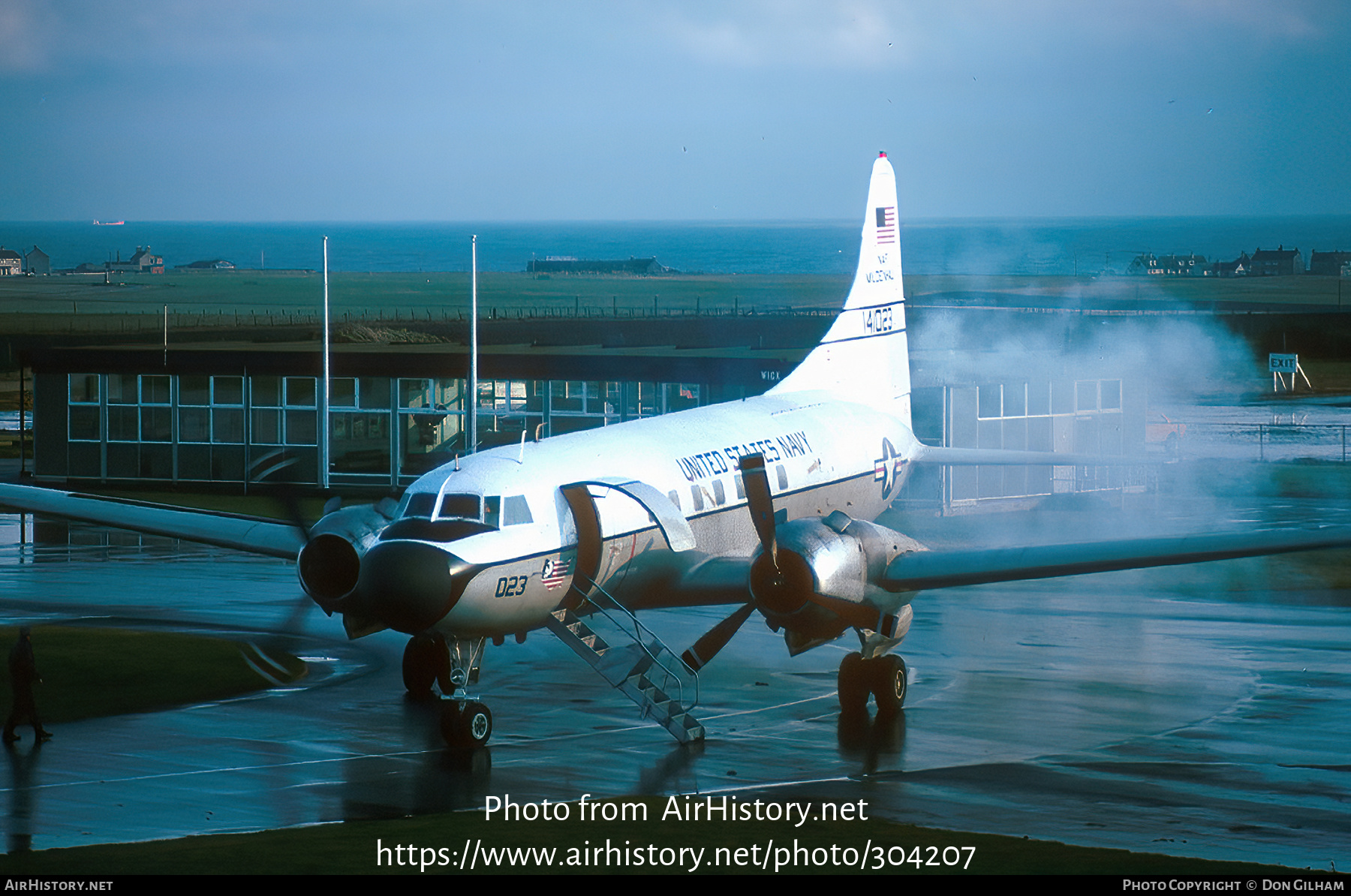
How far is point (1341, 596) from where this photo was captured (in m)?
35.8

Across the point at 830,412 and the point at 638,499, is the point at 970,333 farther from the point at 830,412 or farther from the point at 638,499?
the point at 638,499

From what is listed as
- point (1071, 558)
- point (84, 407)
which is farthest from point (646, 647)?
point (84, 407)

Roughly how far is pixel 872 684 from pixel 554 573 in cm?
573

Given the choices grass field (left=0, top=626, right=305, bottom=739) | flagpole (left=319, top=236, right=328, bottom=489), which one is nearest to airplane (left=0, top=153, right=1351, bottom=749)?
grass field (left=0, top=626, right=305, bottom=739)

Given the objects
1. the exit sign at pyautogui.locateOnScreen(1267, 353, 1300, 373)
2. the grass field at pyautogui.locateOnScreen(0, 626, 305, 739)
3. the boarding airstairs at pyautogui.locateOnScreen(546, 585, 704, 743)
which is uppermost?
the exit sign at pyautogui.locateOnScreen(1267, 353, 1300, 373)

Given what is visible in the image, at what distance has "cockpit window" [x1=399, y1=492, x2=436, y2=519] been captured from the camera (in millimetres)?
21625

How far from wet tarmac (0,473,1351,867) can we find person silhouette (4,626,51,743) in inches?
22.6

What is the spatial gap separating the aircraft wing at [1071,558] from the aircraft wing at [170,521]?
10683 mm

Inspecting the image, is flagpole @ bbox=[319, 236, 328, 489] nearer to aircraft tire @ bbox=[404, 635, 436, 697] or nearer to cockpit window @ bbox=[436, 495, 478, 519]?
aircraft tire @ bbox=[404, 635, 436, 697]

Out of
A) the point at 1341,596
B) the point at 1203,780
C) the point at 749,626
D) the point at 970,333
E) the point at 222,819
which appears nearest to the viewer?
the point at 222,819

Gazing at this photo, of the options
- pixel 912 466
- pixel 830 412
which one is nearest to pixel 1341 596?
pixel 912 466

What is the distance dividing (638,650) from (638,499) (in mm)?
2884

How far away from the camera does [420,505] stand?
2175 centimetres

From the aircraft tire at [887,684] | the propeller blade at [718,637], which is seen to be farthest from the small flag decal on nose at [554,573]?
the aircraft tire at [887,684]
